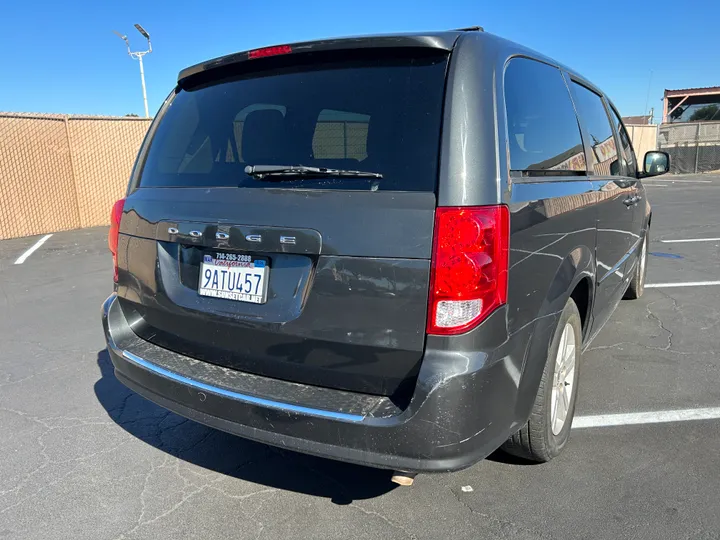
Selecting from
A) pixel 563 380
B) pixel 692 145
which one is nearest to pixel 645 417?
pixel 563 380

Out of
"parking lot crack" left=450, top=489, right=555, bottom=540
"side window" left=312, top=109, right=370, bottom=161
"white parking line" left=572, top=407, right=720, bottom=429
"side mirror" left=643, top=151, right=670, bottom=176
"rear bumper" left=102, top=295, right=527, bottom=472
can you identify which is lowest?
"white parking line" left=572, top=407, right=720, bottom=429

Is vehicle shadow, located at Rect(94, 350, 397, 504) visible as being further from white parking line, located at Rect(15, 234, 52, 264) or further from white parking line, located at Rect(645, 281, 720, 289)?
white parking line, located at Rect(15, 234, 52, 264)

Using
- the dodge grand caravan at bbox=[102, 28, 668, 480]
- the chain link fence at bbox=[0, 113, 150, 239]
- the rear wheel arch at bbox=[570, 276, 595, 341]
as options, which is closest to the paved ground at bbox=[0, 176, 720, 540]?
the dodge grand caravan at bbox=[102, 28, 668, 480]

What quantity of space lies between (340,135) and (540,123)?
930 millimetres

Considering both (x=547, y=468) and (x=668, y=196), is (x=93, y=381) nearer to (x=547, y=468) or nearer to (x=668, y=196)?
(x=547, y=468)

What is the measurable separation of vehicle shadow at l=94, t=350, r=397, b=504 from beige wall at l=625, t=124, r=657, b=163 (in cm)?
2905

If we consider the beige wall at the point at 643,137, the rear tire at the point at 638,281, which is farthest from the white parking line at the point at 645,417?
the beige wall at the point at 643,137

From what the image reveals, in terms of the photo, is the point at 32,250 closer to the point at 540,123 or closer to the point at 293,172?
the point at 293,172

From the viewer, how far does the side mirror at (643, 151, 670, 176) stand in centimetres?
493

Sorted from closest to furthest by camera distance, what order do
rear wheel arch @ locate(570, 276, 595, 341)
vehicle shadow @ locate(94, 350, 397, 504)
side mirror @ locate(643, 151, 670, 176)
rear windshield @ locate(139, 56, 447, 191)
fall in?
rear windshield @ locate(139, 56, 447, 191) → vehicle shadow @ locate(94, 350, 397, 504) → rear wheel arch @ locate(570, 276, 595, 341) → side mirror @ locate(643, 151, 670, 176)

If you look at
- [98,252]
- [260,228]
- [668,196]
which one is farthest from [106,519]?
[668,196]

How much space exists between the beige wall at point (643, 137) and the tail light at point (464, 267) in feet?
95.9

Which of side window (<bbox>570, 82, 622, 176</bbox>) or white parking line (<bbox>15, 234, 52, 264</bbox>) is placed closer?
side window (<bbox>570, 82, 622, 176</bbox>)

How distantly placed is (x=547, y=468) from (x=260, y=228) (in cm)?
179
